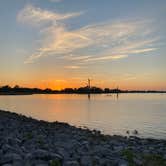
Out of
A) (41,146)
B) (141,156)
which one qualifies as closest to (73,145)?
(41,146)

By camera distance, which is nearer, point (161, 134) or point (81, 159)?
point (81, 159)

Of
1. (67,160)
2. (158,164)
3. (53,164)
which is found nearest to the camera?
(53,164)

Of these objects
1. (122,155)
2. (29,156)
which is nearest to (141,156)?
(122,155)

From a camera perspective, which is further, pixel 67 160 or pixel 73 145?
pixel 73 145

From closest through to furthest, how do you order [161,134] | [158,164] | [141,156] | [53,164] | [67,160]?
[53,164] → [67,160] → [158,164] → [141,156] → [161,134]

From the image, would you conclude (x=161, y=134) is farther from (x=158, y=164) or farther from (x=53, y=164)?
(x=53, y=164)

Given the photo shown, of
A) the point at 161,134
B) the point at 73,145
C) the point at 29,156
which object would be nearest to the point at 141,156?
the point at 73,145

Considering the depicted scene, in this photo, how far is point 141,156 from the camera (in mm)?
12023

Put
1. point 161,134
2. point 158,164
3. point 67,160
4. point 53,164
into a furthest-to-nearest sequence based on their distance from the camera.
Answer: point 161,134, point 158,164, point 67,160, point 53,164

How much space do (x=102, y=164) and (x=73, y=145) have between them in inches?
120

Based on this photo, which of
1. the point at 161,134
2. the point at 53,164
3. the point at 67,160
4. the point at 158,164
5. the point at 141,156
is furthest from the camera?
the point at 161,134

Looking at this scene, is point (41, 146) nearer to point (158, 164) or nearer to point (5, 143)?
point (5, 143)

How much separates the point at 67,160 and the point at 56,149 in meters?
1.53

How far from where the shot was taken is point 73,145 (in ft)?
41.5
